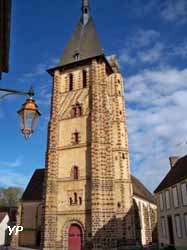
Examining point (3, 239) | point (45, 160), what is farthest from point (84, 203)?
point (3, 239)

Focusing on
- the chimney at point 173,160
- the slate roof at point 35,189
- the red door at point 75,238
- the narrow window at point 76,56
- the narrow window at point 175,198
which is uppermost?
the narrow window at point 76,56

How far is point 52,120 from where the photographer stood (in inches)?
974

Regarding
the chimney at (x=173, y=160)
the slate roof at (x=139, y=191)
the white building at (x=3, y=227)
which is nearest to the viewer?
the chimney at (x=173, y=160)

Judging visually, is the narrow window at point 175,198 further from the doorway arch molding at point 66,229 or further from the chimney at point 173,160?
the doorway arch molding at point 66,229

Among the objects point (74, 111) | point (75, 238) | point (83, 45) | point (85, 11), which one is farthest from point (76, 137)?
point (85, 11)

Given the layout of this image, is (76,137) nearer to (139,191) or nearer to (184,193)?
(184,193)

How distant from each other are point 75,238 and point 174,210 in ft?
27.5

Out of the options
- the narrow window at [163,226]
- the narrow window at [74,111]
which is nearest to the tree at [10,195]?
the narrow window at [74,111]

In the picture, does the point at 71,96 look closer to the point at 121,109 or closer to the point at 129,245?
the point at 121,109

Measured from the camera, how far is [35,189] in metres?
31.8

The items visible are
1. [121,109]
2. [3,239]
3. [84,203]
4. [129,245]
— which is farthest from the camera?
[3,239]

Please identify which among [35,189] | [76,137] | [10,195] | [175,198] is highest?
[76,137]

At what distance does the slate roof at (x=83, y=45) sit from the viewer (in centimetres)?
2725

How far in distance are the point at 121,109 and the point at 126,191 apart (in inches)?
345
